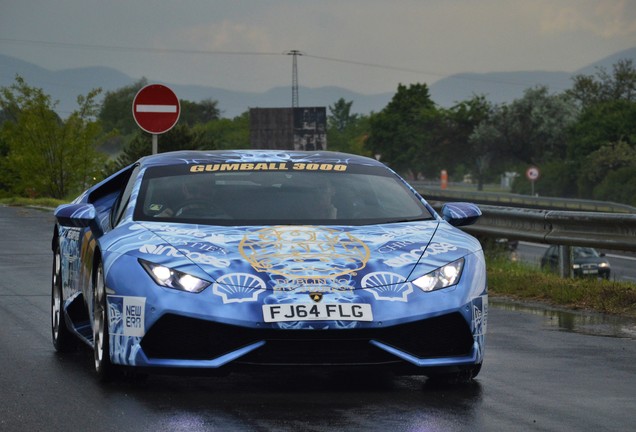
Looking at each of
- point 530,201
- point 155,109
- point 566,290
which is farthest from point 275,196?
point 530,201

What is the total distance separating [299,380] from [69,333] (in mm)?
2030

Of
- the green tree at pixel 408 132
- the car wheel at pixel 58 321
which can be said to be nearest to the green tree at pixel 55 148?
the car wheel at pixel 58 321

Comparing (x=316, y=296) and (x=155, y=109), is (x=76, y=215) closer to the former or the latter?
(x=316, y=296)

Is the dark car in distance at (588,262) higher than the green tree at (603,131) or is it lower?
lower

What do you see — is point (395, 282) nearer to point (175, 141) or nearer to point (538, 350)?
point (538, 350)

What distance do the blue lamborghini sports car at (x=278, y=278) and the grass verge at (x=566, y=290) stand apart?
429cm

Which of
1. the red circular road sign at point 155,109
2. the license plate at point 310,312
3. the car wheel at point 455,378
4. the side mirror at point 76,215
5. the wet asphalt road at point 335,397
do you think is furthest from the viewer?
the red circular road sign at point 155,109

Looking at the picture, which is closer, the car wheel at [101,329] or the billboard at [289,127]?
the car wheel at [101,329]

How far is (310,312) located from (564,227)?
824 centimetres

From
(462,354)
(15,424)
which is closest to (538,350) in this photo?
(462,354)

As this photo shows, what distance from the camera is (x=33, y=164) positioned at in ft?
158

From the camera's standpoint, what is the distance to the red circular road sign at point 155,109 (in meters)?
21.3

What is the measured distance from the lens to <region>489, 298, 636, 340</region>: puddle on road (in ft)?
35.1

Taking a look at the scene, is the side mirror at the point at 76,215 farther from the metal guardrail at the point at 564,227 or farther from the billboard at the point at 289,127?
the billboard at the point at 289,127
